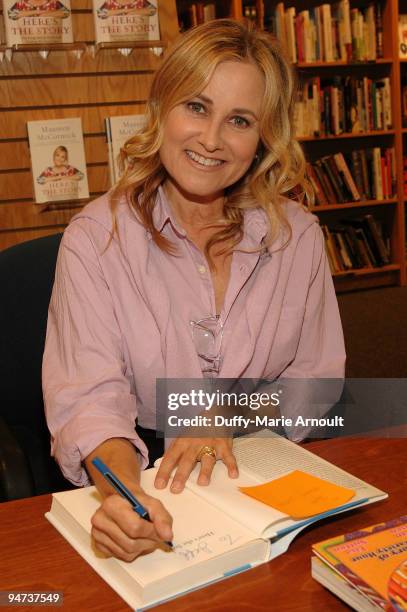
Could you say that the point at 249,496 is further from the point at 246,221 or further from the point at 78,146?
the point at 78,146

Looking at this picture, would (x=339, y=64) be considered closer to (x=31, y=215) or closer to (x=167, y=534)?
(x=31, y=215)

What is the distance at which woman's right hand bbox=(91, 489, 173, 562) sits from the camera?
976mm

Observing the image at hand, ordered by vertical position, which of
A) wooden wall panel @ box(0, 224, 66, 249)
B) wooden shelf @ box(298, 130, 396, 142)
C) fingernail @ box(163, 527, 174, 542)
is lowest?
fingernail @ box(163, 527, 174, 542)

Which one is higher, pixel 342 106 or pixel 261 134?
pixel 342 106

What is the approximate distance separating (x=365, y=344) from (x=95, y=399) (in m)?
3.48

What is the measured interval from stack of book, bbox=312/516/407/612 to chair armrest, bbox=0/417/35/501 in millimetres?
616

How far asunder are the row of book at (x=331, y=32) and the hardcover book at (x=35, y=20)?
2835 mm

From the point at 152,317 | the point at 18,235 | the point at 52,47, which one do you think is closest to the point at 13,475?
the point at 152,317

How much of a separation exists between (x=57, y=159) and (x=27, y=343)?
1.30 metres

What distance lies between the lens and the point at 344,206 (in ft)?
19.2

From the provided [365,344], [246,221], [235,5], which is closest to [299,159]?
[246,221]

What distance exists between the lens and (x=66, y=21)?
292 cm

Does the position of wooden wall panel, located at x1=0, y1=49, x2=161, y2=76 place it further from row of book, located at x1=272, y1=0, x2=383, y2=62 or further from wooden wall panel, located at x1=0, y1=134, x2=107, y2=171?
row of book, located at x1=272, y1=0, x2=383, y2=62

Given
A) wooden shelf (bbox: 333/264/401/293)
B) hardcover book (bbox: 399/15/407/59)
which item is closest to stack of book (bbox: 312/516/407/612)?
wooden shelf (bbox: 333/264/401/293)
